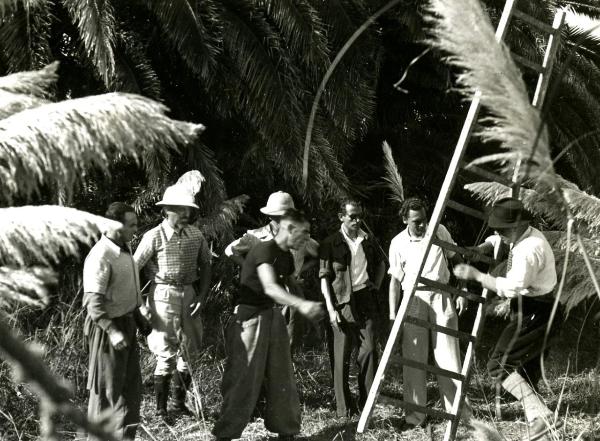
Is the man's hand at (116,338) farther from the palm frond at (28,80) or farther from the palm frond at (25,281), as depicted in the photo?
the palm frond at (25,281)

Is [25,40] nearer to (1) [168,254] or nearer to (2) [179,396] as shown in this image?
(1) [168,254]

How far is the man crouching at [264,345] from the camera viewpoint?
583 centimetres

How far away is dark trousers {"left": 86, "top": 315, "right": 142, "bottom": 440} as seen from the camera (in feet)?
19.0

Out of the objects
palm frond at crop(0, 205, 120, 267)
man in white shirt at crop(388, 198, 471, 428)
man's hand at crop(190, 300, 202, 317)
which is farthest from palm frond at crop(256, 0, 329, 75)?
palm frond at crop(0, 205, 120, 267)

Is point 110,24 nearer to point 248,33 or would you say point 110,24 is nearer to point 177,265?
point 248,33

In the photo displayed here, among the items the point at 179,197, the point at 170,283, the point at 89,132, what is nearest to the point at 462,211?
the point at 179,197

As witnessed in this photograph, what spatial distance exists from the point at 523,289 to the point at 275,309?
1532mm

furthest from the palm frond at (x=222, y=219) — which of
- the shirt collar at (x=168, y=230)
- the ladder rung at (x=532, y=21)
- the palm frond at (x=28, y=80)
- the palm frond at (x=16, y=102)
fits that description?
the palm frond at (x=16, y=102)

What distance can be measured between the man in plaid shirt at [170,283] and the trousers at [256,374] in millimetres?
966

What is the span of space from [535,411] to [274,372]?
64.0 inches

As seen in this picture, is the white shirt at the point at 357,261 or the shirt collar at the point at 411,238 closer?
the shirt collar at the point at 411,238

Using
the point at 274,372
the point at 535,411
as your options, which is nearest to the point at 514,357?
the point at 535,411

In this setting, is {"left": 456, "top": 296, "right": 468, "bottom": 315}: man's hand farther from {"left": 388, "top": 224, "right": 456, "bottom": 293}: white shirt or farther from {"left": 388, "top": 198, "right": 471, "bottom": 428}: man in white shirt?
{"left": 388, "top": 224, "right": 456, "bottom": 293}: white shirt

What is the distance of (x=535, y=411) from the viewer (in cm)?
534
